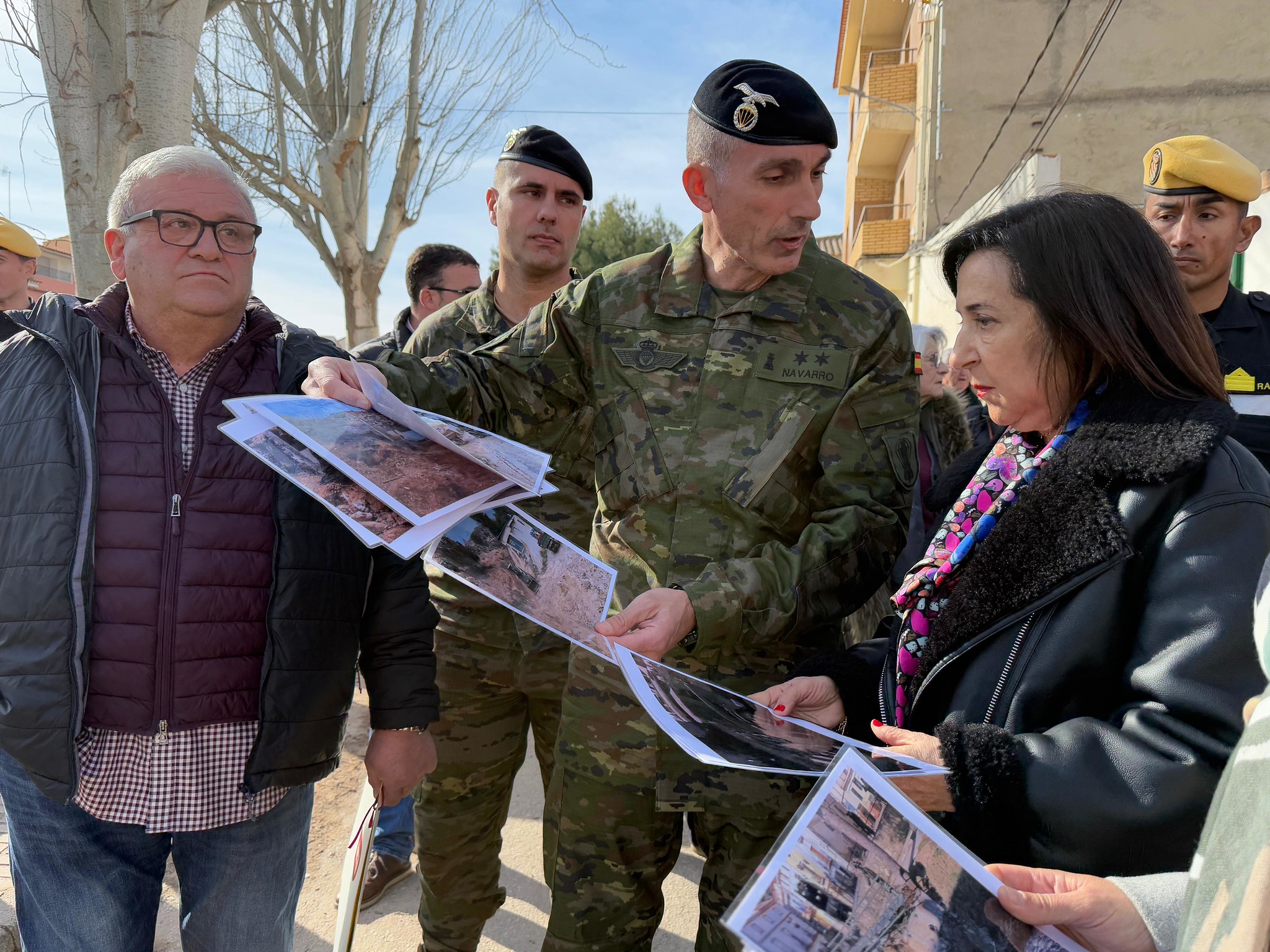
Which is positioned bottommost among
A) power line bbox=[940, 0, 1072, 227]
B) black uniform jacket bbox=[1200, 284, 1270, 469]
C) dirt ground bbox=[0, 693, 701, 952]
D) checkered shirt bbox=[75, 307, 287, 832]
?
dirt ground bbox=[0, 693, 701, 952]

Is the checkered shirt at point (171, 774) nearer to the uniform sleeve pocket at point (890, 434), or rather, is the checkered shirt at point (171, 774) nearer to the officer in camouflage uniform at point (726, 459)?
the officer in camouflage uniform at point (726, 459)

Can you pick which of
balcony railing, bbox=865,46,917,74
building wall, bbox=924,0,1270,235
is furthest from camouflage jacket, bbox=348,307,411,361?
balcony railing, bbox=865,46,917,74

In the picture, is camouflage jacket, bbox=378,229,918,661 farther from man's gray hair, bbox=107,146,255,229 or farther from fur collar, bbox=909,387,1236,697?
man's gray hair, bbox=107,146,255,229

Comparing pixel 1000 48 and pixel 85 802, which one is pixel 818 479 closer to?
pixel 85 802

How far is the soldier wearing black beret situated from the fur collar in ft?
5.64

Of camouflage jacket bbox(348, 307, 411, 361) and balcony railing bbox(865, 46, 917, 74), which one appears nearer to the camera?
camouflage jacket bbox(348, 307, 411, 361)

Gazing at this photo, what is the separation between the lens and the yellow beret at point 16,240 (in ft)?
15.0

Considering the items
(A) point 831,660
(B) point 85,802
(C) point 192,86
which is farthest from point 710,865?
(C) point 192,86

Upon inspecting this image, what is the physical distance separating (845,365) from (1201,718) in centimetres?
114

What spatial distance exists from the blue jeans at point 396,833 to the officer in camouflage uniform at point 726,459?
1.80 metres

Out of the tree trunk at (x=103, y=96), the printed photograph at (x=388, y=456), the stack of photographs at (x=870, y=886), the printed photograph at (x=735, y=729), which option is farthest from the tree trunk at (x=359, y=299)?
the stack of photographs at (x=870, y=886)

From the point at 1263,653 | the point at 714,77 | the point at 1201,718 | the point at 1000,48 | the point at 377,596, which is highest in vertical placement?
the point at 1000,48

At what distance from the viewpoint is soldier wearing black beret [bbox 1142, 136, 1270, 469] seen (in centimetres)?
286

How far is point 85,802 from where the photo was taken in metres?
1.91
